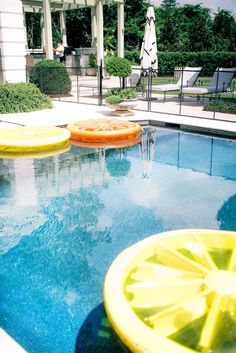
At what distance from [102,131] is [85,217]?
149 inches

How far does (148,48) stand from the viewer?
14.6 m

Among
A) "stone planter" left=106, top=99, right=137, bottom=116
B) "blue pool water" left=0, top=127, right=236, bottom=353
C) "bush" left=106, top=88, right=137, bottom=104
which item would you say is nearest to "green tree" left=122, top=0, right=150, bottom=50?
"bush" left=106, top=88, right=137, bottom=104

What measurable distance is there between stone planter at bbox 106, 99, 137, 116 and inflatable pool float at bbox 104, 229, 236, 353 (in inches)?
313

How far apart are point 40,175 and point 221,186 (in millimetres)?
3378

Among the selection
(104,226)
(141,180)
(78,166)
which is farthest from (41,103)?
(104,226)

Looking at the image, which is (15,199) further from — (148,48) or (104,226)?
(148,48)

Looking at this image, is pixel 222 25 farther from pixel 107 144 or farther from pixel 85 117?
pixel 107 144

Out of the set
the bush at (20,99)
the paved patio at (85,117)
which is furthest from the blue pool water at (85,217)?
the bush at (20,99)

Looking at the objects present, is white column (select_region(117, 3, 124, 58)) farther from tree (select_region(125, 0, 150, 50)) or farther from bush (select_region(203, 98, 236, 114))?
tree (select_region(125, 0, 150, 50))

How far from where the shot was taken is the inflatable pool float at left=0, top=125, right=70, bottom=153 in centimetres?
769

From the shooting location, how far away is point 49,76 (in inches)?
570

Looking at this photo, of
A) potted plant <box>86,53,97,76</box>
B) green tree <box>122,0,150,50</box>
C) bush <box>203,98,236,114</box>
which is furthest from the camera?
green tree <box>122,0,150,50</box>

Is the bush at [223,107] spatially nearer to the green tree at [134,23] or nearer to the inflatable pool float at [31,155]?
the inflatable pool float at [31,155]

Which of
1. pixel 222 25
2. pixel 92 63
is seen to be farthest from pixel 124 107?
pixel 222 25
